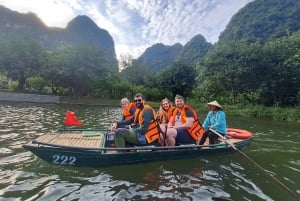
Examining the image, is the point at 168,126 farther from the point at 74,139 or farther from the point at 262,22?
the point at 262,22

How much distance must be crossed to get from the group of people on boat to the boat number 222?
1.26m

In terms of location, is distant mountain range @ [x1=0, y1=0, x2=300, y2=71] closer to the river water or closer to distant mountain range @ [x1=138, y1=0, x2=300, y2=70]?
distant mountain range @ [x1=138, y1=0, x2=300, y2=70]

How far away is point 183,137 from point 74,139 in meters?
3.41

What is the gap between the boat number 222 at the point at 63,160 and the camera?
723cm

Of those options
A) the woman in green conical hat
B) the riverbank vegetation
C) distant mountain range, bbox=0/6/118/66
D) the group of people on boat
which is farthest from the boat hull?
distant mountain range, bbox=0/6/118/66

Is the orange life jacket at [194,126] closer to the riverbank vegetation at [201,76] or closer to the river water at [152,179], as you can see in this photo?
the river water at [152,179]

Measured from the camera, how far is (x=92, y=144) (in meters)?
8.20

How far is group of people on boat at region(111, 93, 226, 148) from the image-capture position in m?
7.88

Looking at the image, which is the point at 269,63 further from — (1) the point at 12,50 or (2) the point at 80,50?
(1) the point at 12,50

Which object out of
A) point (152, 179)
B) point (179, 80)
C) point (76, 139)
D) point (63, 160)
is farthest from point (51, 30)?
point (152, 179)

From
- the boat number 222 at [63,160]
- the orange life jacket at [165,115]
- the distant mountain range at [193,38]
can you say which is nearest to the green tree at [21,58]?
the distant mountain range at [193,38]

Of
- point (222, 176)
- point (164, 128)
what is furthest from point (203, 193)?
point (164, 128)

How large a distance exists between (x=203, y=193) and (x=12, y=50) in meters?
39.5

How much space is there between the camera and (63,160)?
7.29 m
